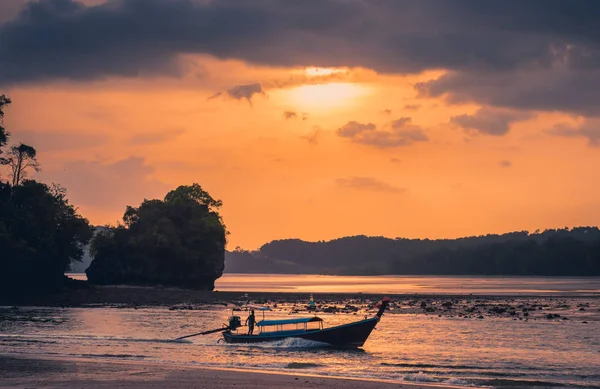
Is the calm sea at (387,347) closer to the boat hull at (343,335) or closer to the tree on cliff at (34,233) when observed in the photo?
the boat hull at (343,335)

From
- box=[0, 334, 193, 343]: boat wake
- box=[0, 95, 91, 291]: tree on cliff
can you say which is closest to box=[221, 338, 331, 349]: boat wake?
box=[0, 334, 193, 343]: boat wake

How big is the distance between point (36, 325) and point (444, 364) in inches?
1598

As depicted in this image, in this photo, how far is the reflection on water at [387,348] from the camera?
141ft

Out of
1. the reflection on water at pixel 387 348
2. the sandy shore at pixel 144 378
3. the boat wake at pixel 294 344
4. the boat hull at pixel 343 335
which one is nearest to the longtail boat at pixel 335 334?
the boat hull at pixel 343 335

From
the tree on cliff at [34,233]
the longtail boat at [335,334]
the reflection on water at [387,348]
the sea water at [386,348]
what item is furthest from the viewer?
the tree on cliff at [34,233]

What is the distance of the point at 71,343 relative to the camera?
55.6 meters

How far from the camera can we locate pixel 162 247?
13375 cm

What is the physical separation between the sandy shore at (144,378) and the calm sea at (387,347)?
3187mm

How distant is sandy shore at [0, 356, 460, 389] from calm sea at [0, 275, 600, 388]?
3.19m

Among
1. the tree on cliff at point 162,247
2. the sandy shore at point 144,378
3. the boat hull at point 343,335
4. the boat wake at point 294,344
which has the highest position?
the tree on cliff at point 162,247

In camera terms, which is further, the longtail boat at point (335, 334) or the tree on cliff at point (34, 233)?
the tree on cliff at point (34, 233)

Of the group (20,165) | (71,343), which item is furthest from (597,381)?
(20,165)

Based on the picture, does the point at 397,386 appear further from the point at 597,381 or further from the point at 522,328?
the point at 522,328

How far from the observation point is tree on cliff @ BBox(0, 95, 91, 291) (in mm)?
114000
